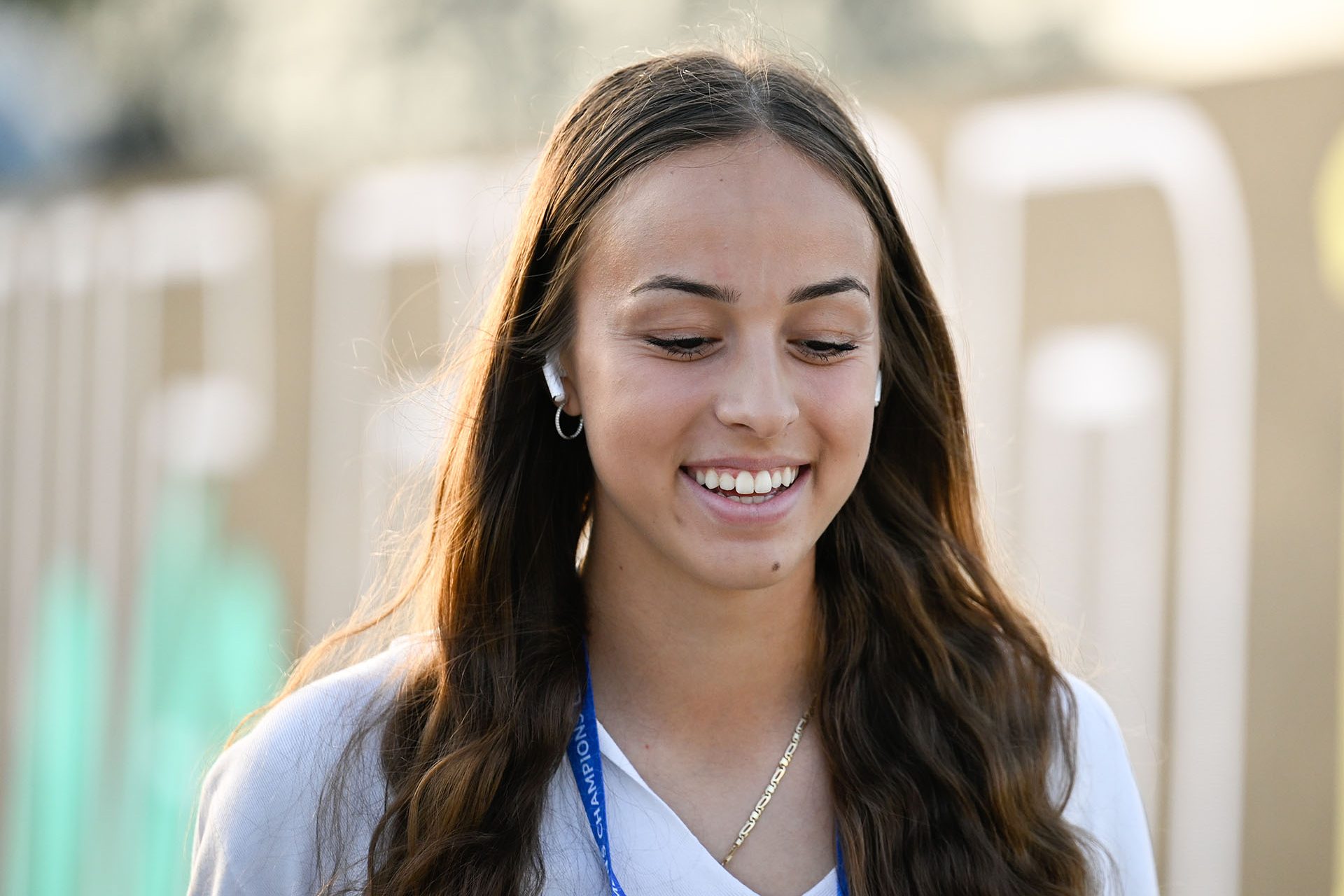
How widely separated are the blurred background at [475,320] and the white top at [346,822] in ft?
1.95

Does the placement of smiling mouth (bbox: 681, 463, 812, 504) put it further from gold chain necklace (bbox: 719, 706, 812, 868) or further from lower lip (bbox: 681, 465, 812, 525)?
gold chain necklace (bbox: 719, 706, 812, 868)

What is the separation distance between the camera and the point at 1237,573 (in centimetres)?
376

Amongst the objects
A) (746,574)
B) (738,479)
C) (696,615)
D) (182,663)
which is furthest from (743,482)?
(182,663)

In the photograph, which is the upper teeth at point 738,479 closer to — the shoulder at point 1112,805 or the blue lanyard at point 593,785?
the blue lanyard at point 593,785

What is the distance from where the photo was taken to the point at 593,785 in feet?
6.41

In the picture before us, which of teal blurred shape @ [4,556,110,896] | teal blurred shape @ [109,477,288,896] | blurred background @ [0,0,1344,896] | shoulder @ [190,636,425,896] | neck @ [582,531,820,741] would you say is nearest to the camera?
shoulder @ [190,636,425,896]

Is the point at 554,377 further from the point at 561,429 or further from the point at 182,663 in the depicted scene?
the point at 182,663

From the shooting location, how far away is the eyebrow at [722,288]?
1.88 meters

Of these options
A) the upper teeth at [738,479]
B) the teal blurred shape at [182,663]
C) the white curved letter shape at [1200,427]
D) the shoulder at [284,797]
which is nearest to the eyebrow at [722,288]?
the upper teeth at [738,479]

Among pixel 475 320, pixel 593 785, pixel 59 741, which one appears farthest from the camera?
pixel 59 741

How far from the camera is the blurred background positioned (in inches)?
147

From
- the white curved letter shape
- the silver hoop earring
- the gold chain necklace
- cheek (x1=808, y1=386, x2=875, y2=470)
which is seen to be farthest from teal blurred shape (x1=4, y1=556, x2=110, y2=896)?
cheek (x1=808, y1=386, x2=875, y2=470)

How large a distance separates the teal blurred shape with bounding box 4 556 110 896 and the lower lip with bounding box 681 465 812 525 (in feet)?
18.1

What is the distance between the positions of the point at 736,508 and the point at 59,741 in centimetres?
581
